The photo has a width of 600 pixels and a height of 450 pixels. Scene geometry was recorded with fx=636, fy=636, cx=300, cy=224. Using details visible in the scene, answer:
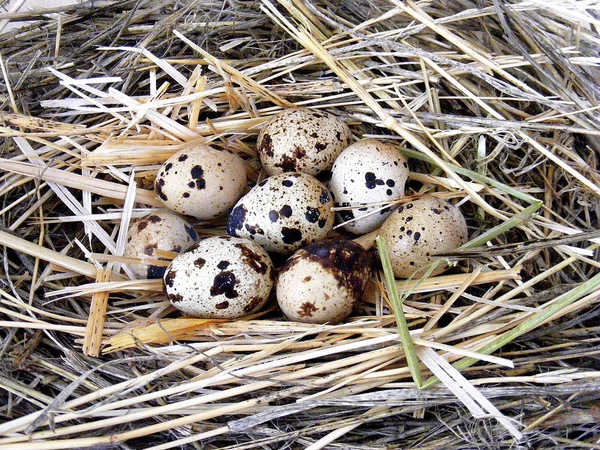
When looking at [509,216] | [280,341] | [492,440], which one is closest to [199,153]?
[280,341]

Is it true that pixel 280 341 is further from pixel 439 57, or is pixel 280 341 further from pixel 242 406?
pixel 439 57

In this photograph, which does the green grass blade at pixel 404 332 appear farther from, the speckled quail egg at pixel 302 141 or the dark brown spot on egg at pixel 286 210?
the speckled quail egg at pixel 302 141

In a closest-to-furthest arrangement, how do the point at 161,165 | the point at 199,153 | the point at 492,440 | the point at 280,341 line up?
1. the point at 492,440
2. the point at 280,341
3. the point at 199,153
4. the point at 161,165

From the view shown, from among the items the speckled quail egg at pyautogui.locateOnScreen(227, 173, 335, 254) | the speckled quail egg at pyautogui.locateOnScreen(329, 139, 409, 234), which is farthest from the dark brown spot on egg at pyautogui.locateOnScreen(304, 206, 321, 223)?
the speckled quail egg at pyautogui.locateOnScreen(329, 139, 409, 234)

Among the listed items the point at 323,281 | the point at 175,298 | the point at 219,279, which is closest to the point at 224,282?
the point at 219,279

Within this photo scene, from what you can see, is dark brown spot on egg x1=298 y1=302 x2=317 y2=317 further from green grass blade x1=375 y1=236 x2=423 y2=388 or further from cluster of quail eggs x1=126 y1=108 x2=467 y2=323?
green grass blade x1=375 y1=236 x2=423 y2=388

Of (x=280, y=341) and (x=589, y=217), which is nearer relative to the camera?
(x=280, y=341)

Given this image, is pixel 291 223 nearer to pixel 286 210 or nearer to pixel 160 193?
pixel 286 210
